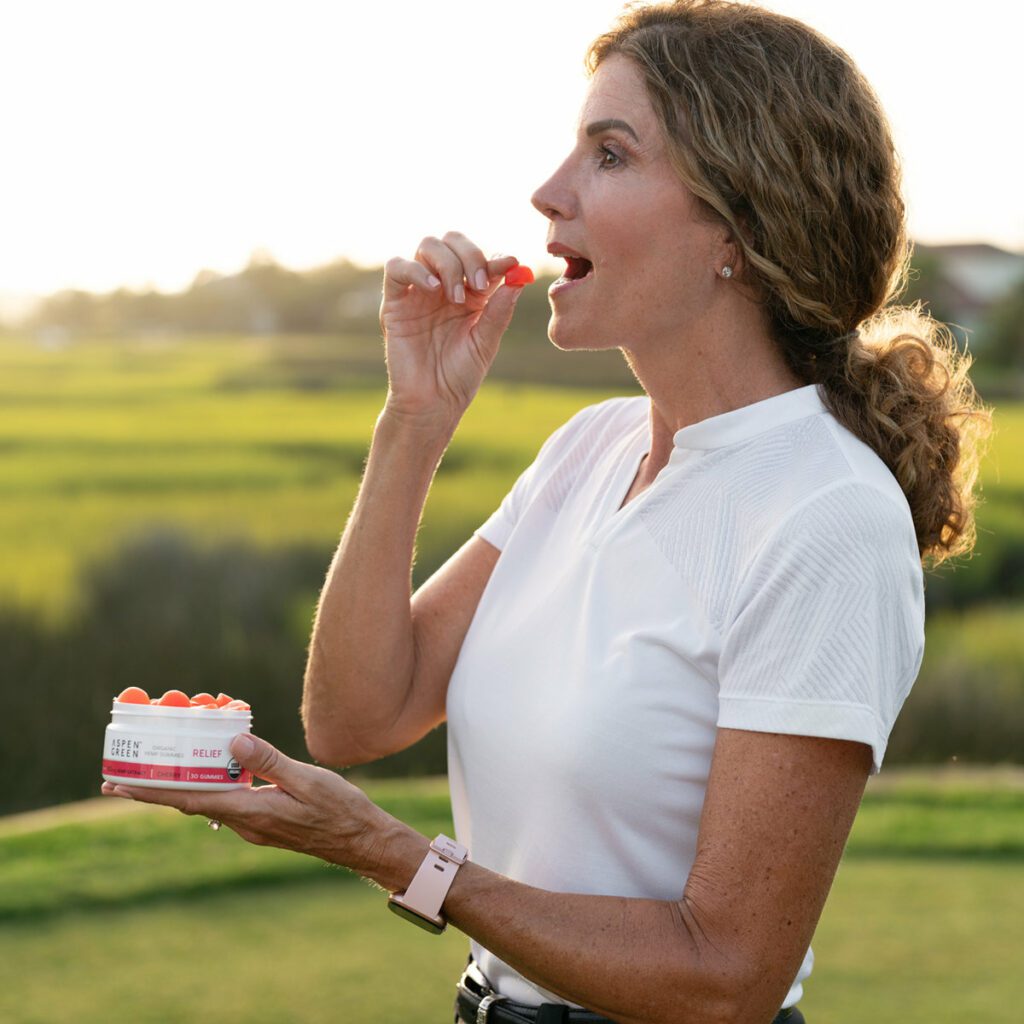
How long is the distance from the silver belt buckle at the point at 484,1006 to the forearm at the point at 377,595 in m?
0.47

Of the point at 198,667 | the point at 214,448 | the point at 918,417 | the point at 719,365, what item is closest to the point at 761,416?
the point at 719,365

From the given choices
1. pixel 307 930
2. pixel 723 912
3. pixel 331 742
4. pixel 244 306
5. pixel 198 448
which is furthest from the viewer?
pixel 244 306

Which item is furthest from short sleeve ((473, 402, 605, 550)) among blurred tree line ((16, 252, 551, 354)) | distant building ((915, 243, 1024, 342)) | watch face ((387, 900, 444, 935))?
distant building ((915, 243, 1024, 342))

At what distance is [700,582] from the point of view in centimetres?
166

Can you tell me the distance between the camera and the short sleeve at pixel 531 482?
2109 millimetres

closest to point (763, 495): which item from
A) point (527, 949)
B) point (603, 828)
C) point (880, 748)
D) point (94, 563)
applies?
point (880, 748)

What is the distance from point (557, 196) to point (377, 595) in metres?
0.63

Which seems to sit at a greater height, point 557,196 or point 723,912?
point 557,196

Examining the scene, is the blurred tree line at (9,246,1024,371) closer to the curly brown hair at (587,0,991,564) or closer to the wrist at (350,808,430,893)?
the curly brown hair at (587,0,991,564)

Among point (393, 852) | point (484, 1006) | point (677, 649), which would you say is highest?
point (677, 649)

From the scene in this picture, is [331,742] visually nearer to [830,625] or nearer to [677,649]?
[677,649]

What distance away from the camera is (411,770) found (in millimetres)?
Answer: 6359

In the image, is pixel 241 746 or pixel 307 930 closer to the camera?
pixel 241 746

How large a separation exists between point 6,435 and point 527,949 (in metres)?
6.27
